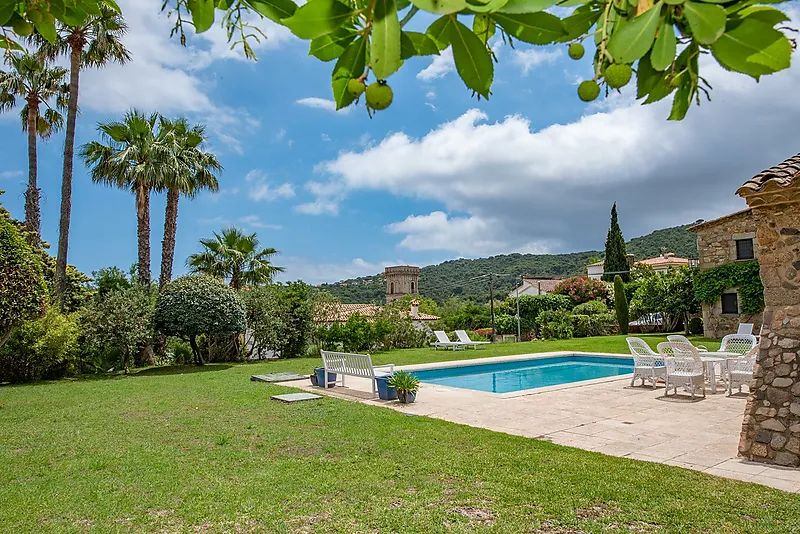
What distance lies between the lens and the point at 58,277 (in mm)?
16281

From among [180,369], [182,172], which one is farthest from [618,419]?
[182,172]

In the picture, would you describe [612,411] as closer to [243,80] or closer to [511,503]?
[511,503]

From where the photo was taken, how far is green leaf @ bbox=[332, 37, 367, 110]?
869 millimetres

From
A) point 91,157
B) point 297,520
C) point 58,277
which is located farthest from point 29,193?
point 297,520

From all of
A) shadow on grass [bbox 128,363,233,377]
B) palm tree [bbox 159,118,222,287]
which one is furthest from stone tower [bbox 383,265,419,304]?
shadow on grass [bbox 128,363,233,377]

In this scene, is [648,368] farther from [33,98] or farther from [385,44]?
[33,98]

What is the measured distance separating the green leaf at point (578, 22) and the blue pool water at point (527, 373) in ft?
42.8

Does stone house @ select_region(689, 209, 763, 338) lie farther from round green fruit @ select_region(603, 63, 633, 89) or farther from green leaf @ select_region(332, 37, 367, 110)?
green leaf @ select_region(332, 37, 367, 110)

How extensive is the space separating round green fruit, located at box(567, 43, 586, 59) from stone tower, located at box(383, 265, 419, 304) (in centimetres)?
6319

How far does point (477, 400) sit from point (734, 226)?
19.3 metres

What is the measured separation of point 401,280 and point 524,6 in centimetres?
6425

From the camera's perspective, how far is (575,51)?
959 mm

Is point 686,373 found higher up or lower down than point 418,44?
lower down

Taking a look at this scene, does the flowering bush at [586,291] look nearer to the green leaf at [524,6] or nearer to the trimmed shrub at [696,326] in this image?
the trimmed shrub at [696,326]
